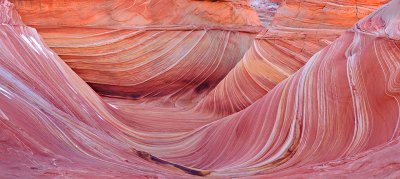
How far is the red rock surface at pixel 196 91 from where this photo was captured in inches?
141

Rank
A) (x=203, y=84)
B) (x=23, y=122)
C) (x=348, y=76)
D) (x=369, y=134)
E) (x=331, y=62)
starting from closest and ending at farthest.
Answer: (x=23, y=122)
(x=369, y=134)
(x=348, y=76)
(x=331, y=62)
(x=203, y=84)

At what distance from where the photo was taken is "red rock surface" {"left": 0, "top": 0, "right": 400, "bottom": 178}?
359 centimetres

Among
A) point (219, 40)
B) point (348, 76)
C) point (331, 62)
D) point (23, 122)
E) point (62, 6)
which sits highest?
point (62, 6)

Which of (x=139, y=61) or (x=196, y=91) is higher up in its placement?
(x=139, y=61)

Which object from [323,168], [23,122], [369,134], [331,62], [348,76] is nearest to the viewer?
[323,168]

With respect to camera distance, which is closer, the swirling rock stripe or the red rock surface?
the red rock surface

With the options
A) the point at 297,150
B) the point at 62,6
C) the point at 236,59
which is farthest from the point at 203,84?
the point at 297,150

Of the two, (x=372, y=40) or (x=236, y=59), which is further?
(x=236, y=59)

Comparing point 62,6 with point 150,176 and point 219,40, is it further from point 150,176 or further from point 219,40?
point 150,176

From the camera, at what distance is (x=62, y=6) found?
9742 millimetres

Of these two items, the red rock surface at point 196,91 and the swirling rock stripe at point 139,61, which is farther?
the swirling rock stripe at point 139,61

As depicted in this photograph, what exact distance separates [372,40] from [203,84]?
17.3 ft

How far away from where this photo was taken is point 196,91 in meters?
9.55

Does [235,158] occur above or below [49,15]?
below
